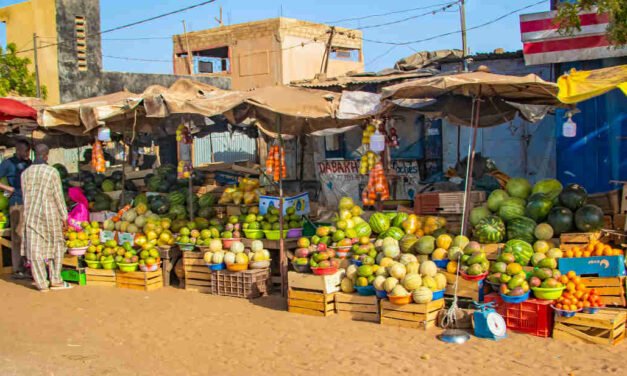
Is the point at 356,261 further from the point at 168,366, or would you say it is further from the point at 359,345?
the point at 168,366

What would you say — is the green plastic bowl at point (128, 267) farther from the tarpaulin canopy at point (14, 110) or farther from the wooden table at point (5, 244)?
the tarpaulin canopy at point (14, 110)

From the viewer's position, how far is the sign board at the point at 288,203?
960 centimetres

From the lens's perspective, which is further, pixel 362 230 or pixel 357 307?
pixel 362 230

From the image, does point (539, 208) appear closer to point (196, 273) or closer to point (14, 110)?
point (196, 273)

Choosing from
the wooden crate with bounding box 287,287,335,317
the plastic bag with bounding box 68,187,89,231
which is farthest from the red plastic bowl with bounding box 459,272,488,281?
the plastic bag with bounding box 68,187,89,231

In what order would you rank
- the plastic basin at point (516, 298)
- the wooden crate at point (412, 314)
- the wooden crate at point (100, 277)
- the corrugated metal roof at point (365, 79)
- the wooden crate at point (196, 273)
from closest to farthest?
the plastic basin at point (516, 298), the wooden crate at point (412, 314), the wooden crate at point (196, 273), the wooden crate at point (100, 277), the corrugated metal roof at point (365, 79)

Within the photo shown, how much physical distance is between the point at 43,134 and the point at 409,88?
813cm

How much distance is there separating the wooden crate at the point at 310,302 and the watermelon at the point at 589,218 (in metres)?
3.00

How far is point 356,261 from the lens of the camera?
803 centimetres

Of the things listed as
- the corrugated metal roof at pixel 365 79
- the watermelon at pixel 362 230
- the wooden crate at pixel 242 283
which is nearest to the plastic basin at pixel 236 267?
the wooden crate at pixel 242 283

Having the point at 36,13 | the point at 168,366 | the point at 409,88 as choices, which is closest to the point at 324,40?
the point at 36,13

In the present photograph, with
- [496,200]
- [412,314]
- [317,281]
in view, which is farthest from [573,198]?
[317,281]

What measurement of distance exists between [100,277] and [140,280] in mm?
864

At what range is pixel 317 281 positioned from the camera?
7836mm
